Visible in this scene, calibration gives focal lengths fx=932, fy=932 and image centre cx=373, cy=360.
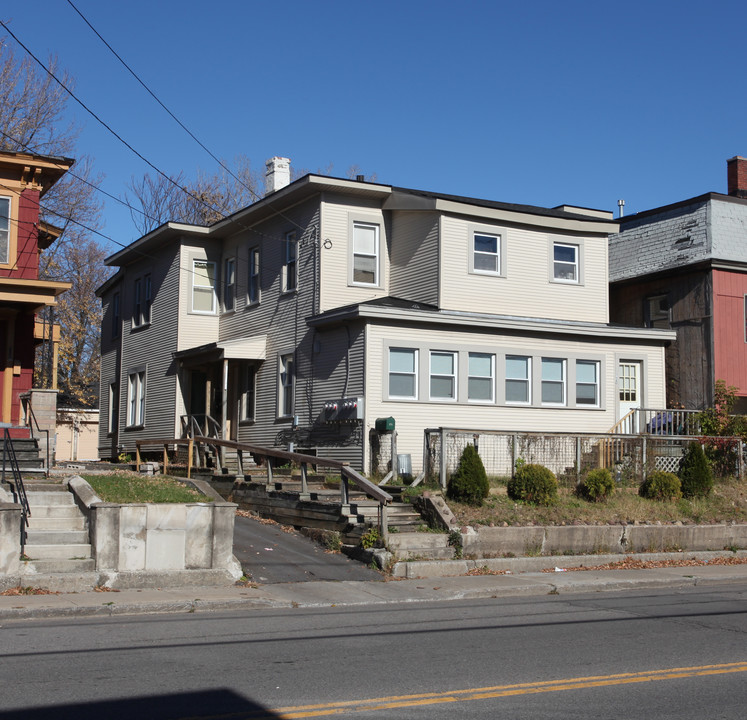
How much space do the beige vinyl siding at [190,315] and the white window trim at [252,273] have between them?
205 cm

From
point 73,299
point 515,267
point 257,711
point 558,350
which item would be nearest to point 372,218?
point 515,267

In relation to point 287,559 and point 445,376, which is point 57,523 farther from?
point 445,376

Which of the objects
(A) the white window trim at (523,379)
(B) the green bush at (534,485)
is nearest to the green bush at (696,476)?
(B) the green bush at (534,485)

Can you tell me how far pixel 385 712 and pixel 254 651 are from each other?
2.76 metres

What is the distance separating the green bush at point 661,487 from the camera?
20.3 meters

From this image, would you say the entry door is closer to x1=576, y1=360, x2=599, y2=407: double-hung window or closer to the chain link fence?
x1=576, y1=360, x2=599, y2=407: double-hung window

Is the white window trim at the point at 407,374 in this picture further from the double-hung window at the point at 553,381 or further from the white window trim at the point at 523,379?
the double-hung window at the point at 553,381

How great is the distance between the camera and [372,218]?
2527 cm

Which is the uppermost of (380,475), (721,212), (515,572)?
(721,212)

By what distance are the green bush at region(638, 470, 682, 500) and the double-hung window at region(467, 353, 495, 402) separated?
4793 millimetres

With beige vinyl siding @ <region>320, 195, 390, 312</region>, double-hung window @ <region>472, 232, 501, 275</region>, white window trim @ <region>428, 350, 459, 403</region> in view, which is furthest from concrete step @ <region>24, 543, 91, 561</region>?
double-hung window @ <region>472, 232, 501, 275</region>

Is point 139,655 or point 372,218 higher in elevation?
point 372,218

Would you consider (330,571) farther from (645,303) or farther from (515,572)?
(645,303)

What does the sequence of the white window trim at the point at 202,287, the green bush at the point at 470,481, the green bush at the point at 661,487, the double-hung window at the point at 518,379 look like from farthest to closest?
the white window trim at the point at 202,287 → the double-hung window at the point at 518,379 → the green bush at the point at 661,487 → the green bush at the point at 470,481
